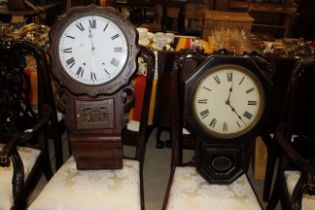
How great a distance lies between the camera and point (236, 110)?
1.50 meters

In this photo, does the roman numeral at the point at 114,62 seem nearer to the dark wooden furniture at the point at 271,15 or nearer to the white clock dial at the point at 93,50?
the white clock dial at the point at 93,50

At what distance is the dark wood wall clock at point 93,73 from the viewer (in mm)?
1444

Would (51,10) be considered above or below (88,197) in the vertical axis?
above

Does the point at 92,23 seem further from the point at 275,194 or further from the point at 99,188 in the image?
the point at 275,194

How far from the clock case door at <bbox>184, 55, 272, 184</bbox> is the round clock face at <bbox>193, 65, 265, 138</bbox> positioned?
0.06ft

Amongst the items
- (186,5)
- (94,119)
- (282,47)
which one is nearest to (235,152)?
(94,119)

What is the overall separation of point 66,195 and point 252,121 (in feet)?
3.10

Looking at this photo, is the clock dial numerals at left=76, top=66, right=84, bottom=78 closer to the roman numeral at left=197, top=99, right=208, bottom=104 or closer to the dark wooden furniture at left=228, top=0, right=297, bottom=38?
the roman numeral at left=197, top=99, right=208, bottom=104

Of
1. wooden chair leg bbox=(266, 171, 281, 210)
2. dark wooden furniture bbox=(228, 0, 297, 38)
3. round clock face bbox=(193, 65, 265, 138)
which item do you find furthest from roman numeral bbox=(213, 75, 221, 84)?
dark wooden furniture bbox=(228, 0, 297, 38)

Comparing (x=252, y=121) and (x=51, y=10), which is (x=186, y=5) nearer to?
(x=51, y=10)

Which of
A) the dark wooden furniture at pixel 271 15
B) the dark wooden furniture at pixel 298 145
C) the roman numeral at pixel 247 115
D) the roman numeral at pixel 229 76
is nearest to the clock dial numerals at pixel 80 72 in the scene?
the roman numeral at pixel 229 76

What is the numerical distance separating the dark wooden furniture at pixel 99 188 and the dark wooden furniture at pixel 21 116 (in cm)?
17

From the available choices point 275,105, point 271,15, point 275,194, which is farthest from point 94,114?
point 271,15

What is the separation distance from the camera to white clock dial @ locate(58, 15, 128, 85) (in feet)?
4.74
